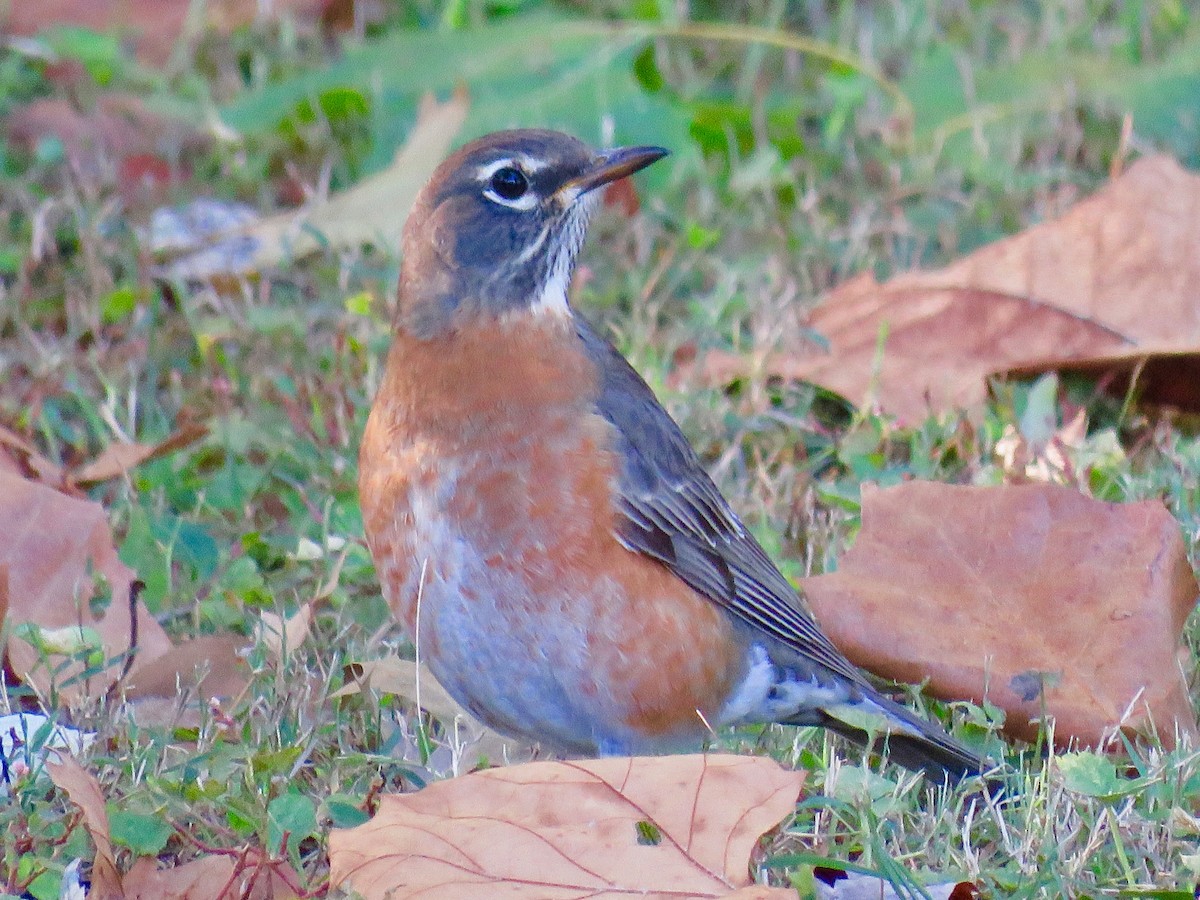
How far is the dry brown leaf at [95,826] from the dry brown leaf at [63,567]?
36.5 inches

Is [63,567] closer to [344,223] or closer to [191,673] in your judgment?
[191,673]

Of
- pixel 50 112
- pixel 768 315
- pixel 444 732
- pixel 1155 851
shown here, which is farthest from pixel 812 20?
pixel 1155 851

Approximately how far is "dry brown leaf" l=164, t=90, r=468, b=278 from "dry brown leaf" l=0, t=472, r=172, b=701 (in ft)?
6.41

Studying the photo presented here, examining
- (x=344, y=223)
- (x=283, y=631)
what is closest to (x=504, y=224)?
(x=283, y=631)

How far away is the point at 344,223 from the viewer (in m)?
6.41

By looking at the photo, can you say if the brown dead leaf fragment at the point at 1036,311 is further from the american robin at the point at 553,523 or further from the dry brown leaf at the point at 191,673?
the dry brown leaf at the point at 191,673

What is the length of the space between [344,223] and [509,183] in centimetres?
200

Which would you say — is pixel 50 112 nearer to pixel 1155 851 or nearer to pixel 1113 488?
pixel 1113 488

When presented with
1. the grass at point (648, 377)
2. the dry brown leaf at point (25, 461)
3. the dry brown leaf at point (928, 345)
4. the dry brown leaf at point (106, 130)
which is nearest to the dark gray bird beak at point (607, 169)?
the grass at point (648, 377)

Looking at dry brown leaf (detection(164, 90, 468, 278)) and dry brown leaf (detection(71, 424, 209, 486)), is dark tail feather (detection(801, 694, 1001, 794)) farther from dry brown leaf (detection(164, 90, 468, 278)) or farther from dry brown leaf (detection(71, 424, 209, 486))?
dry brown leaf (detection(164, 90, 468, 278))

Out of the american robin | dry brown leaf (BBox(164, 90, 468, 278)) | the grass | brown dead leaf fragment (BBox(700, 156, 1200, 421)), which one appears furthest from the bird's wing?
dry brown leaf (BBox(164, 90, 468, 278))

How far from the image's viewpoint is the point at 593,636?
4016 millimetres

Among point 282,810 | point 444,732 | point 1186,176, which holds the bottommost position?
point 444,732

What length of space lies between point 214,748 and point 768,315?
2754 mm
